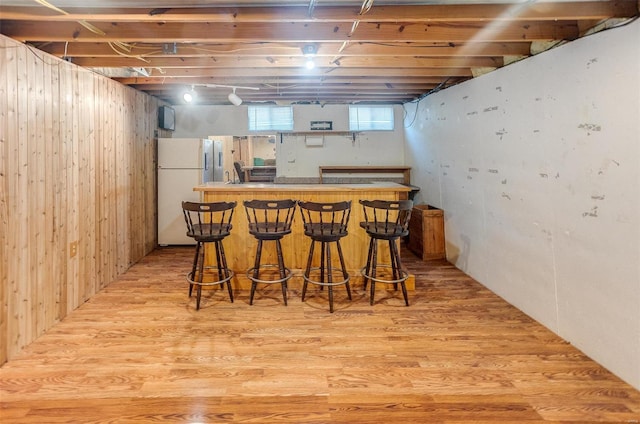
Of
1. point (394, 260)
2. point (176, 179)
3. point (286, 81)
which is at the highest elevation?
point (286, 81)

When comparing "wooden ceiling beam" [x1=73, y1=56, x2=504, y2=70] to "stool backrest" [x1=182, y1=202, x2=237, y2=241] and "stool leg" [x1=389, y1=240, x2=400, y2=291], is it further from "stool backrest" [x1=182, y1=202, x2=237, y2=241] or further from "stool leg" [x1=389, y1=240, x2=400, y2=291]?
"stool leg" [x1=389, y1=240, x2=400, y2=291]

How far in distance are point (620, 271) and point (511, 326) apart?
89 cm

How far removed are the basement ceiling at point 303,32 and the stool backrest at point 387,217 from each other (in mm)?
1267

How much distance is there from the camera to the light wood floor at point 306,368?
185 centimetres

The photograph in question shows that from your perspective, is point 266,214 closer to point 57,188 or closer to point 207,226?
point 207,226

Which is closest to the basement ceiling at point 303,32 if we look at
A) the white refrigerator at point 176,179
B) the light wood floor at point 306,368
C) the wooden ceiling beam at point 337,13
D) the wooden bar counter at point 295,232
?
the wooden ceiling beam at point 337,13

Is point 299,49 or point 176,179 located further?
point 176,179

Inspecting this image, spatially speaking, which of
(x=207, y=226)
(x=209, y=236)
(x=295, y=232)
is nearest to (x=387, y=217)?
(x=295, y=232)

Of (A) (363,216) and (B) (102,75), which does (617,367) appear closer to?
(A) (363,216)

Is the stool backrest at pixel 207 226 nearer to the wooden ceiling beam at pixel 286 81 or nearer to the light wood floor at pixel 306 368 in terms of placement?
the light wood floor at pixel 306 368

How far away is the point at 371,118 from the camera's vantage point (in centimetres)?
599

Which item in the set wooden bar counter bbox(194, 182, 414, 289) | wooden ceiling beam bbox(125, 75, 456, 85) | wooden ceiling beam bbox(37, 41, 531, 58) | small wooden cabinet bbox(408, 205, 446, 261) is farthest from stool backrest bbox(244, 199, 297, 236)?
small wooden cabinet bbox(408, 205, 446, 261)

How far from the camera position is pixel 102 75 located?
3617mm

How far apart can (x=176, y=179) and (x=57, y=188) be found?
232cm
